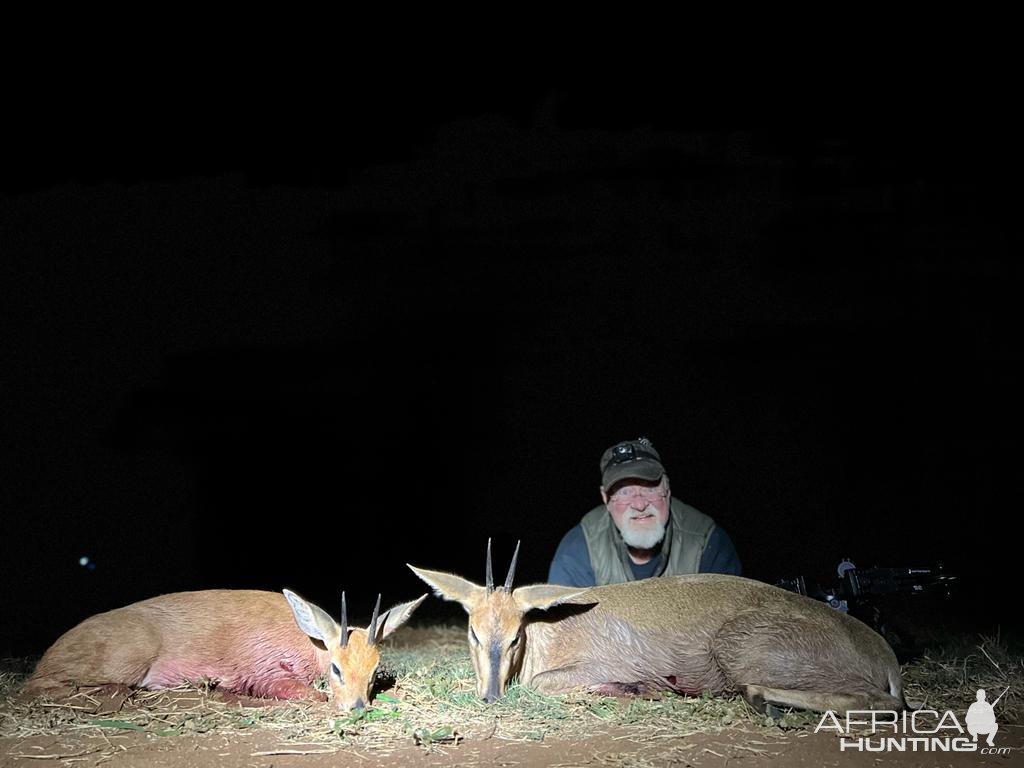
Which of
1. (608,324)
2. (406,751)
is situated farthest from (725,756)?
(608,324)

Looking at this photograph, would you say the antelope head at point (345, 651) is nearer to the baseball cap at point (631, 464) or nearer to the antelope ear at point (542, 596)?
the antelope ear at point (542, 596)

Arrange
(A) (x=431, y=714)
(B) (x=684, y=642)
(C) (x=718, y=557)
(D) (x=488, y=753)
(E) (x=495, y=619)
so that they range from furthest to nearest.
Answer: (C) (x=718, y=557)
(B) (x=684, y=642)
(E) (x=495, y=619)
(A) (x=431, y=714)
(D) (x=488, y=753)

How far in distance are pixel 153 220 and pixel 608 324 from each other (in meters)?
7.93

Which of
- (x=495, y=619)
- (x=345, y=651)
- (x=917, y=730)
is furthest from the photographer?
(x=495, y=619)

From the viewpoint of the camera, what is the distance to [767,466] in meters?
16.4

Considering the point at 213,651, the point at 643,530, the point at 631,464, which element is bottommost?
the point at 213,651

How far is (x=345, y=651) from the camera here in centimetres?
507

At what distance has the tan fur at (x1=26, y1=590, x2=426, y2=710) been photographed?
514 cm

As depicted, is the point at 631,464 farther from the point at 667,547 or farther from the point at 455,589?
the point at 455,589

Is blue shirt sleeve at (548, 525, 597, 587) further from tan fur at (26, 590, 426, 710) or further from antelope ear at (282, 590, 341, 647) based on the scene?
antelope ear at (282, 590, 341, 647)

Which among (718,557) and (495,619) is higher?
(718,557)

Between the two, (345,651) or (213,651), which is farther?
(213,651)

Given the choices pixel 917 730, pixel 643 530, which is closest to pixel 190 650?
pixel 643 530

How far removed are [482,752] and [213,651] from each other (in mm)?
2094
